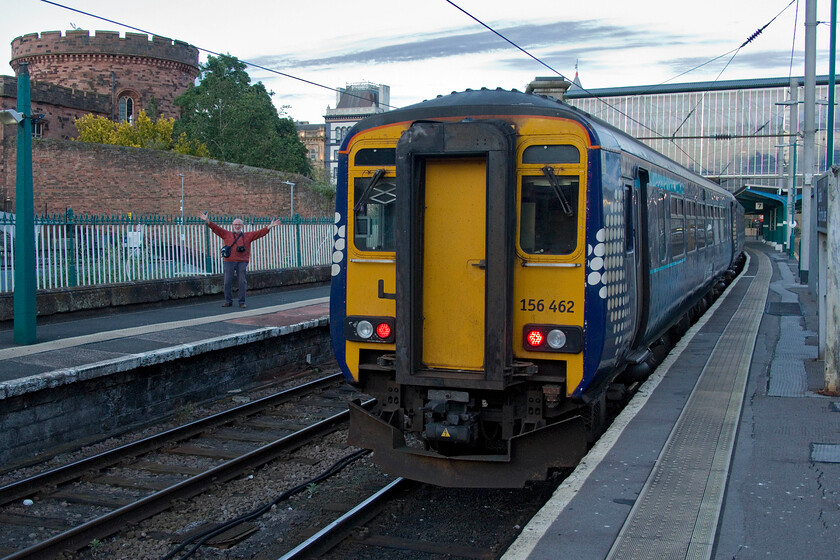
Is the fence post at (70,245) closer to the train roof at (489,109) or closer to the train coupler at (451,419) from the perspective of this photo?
the train roof at (489,109)

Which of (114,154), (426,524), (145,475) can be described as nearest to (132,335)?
(145,475)

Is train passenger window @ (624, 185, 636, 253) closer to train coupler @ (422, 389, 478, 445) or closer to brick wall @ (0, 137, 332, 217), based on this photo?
train coupler @ (422, 389, 478, 445)

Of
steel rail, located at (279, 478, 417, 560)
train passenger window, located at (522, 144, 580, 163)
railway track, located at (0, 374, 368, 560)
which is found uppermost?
train passenger window, located at (522, 144, 580, 163)

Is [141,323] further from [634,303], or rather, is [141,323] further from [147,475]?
[634,303]

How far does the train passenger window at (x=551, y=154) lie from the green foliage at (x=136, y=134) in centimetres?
4040

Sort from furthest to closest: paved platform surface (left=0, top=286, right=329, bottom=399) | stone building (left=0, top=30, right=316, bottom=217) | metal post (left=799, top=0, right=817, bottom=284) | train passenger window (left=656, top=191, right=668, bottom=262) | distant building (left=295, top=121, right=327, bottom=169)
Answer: distant building (left=295, top=121, right=327, bottom=169), stone building (left=0, top=30, right=316, bottom=217), metal post (left=799, top=0, right=817, bottom=284), paved platform surface (left=0, top=286, right=329, bottom=399), train passenger window (left=656, top=191, right=668, bottom=262)

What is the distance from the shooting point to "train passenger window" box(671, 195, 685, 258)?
9.75 meters

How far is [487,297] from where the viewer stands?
228 inches

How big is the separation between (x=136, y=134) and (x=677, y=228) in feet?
134

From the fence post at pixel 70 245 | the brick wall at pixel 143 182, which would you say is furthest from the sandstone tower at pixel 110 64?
the fence post at pixel 70 245

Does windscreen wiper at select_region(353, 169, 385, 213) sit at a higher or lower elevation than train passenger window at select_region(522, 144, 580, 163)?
lower

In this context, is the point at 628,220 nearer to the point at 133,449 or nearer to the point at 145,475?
the point at 145,475

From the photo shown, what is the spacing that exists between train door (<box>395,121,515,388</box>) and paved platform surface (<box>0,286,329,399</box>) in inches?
174

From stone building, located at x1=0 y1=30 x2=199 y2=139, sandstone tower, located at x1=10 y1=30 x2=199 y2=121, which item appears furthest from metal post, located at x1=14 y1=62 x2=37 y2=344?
sandstone tower, located at x1=10 y1=30 x2=199 y2=121
